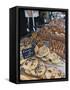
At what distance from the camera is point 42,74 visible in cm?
332

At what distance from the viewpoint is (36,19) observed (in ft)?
10.8

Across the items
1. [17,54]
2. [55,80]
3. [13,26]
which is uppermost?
[13,26]

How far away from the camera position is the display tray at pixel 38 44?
10.6 ft

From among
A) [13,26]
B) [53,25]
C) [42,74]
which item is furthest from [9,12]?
[42,74]

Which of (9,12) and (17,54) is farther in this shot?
(9,12)

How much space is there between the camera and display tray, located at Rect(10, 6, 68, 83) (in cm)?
323

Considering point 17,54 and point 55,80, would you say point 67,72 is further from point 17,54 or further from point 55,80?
point 17,54

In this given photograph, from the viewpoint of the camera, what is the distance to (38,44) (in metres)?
3.29

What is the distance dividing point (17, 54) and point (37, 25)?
0.99 ft

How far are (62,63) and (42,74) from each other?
21 cm

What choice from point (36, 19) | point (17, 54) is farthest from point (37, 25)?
point (17, 54)

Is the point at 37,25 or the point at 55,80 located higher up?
the point at 37,25

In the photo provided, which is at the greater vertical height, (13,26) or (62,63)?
(13,26)

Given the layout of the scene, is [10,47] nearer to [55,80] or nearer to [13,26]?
[13,26]
